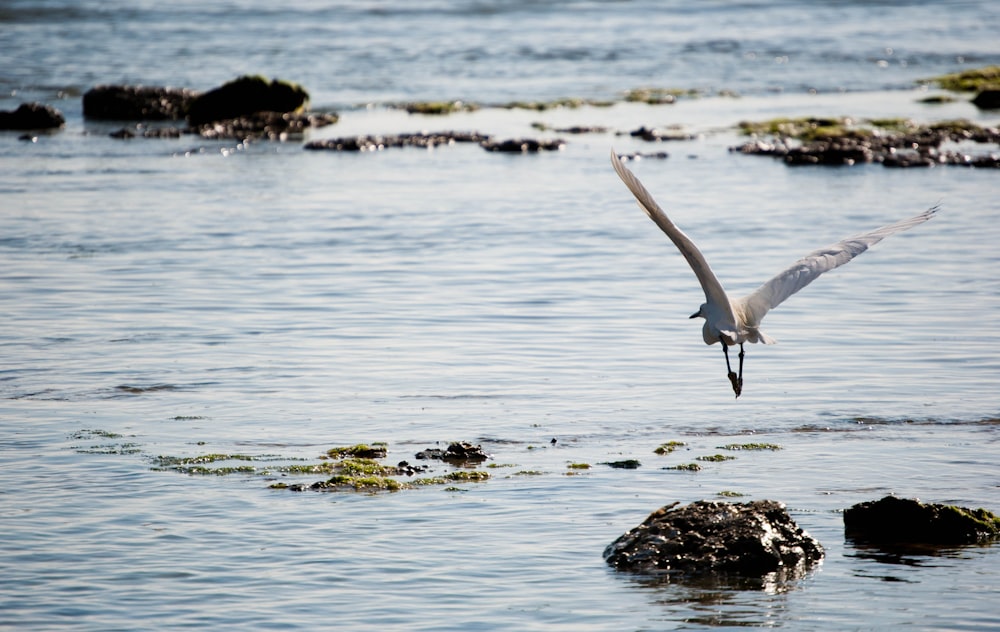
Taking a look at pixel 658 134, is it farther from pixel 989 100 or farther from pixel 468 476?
pixel 468 476

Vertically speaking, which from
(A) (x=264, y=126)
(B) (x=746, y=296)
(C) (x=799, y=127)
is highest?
(A) (x=264, y=126)

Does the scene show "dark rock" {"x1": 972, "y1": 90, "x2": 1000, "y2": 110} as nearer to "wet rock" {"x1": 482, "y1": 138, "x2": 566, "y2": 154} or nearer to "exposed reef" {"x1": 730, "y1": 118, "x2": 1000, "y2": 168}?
"exposed reef" {"x1": 730, "y1": 118, "x2": 1000, "y2": 168}

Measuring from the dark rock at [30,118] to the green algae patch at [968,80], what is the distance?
2525 centimetres

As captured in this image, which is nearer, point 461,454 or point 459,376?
point 461,454

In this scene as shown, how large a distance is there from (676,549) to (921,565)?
155 cm

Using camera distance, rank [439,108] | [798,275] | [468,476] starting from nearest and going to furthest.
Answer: [798,275] → [468,476] → [439,108]

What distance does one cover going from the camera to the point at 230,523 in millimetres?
8945

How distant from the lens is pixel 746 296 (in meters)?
9.68

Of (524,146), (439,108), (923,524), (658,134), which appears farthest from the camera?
(439,108)

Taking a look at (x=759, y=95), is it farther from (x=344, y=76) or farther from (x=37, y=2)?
(x=37, y=2)

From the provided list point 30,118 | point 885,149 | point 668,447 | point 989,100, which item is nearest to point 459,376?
point 668,447

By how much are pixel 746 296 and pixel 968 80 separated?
3394 cm

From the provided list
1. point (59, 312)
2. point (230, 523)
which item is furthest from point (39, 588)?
point (59, 312)

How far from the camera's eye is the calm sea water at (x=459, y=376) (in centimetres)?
795
